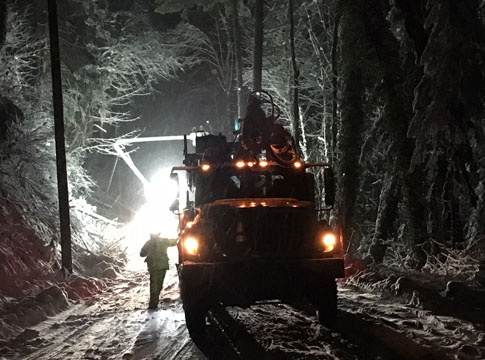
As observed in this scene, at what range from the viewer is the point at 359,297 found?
10320mm

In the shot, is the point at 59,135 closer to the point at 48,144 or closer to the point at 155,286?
the point at 155,286

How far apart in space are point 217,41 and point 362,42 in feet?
66.9

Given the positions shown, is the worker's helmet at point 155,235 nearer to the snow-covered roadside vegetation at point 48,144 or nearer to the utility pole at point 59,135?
the snow-covered roadside vegetation at point 48,144

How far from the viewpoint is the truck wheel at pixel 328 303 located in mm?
7711

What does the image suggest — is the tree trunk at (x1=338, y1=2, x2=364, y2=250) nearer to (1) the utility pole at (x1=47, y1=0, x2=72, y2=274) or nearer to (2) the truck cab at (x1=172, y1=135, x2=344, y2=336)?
(2) the truck cab at (x1=172, y1=135, x2=344, y2=336)

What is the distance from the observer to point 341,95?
47.1 ft

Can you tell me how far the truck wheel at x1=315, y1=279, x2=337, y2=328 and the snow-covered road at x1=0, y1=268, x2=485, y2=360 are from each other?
0.17 meters

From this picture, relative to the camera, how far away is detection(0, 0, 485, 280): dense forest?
8492 mm

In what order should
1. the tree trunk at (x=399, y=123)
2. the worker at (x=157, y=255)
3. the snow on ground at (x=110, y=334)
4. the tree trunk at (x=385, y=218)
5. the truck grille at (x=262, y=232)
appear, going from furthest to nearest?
the tree trunk at (x=385, y=218) → the tree trunk at (x=399, y=123) → the worker at (x=157, y=255) → the truck grille at (x=262, y=232) → the snow on ground at (x=110, y=334)

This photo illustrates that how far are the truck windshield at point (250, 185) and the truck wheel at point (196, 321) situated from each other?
2254 millimetres

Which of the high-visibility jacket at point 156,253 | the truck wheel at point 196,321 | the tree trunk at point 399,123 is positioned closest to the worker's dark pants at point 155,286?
the high-visibility jacket at point 156,253

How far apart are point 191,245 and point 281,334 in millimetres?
1880

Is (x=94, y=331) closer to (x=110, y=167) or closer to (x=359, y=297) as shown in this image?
(x=359, y=297)

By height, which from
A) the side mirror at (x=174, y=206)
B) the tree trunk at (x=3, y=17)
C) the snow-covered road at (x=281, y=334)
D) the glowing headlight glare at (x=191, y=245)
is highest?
the tree trunk at (x=3, y=17)
